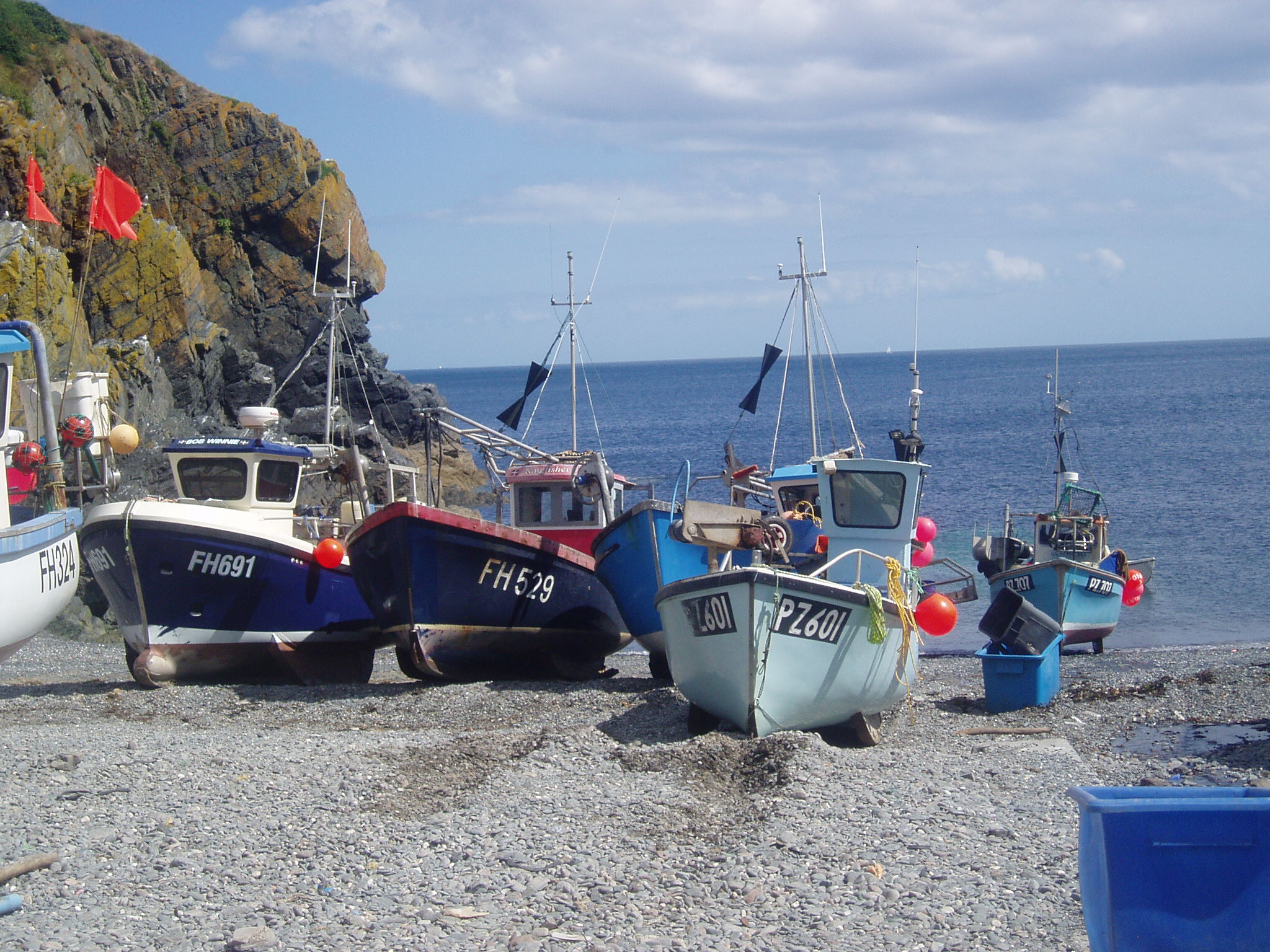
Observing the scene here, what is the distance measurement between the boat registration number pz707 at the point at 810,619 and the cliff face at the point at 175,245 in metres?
19.1

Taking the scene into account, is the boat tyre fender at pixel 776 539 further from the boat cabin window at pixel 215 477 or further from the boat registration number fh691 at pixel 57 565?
the boat cabin window at pixel 215 477

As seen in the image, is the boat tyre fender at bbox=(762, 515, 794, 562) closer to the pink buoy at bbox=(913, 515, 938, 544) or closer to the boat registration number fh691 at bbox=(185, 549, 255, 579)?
the pink buoy at bbox=(913, 515, 938, 544)

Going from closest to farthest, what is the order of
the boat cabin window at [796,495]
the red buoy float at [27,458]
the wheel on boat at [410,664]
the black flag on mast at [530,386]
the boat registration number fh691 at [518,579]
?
the red buoy float at [27,458]
the wheel on boat at [410,664]
the boat registration number fh691 at [518,579]
the boat cabin window at [796,495]
the black flag on mast at [530,386]

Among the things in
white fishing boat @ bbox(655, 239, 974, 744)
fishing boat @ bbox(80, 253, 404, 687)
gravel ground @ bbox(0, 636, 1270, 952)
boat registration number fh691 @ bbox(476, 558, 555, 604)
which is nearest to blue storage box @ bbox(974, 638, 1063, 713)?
gravel ground @ bbox(0, 636, 1270, 952)

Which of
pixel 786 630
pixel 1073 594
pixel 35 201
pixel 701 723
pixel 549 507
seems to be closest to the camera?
pixel 786 630

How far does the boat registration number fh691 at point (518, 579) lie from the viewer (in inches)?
492

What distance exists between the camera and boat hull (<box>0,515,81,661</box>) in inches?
368

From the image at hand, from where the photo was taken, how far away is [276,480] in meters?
13.2

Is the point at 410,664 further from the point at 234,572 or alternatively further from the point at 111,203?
the point at 111,203

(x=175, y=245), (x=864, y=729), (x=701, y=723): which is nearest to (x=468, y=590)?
(x=701, y=723)

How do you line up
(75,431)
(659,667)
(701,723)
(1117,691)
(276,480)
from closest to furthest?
(701,723) < (75,431) < (1117,691) < (659,667) < (276,480)

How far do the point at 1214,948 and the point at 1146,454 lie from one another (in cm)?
5067

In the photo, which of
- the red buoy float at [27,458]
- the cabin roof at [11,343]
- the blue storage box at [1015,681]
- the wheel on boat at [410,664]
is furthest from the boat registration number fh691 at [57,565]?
the blue storage box at [1015,681]

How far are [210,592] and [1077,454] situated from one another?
153 feet
